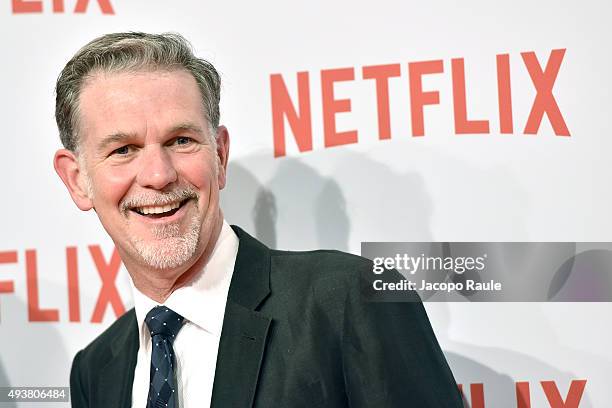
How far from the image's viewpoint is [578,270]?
1.88m

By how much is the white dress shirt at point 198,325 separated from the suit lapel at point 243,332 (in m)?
0.04

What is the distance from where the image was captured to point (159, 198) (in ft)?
5.20

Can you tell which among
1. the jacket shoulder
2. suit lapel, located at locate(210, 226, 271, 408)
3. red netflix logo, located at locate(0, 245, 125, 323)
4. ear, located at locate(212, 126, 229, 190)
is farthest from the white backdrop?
suit lapel, located at locate(210, 226, 271, 408)

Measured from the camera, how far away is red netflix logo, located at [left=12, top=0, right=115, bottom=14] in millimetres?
2094

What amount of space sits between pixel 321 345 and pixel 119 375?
469 mm

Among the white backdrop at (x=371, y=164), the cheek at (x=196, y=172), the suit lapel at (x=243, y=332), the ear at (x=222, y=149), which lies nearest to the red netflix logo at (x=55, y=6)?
the white backdrop at (x=371, y=164)

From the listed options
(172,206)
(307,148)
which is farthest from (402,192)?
(172,206)

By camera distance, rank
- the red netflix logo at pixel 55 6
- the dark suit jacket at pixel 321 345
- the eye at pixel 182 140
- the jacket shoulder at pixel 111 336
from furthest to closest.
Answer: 1. the red netflix logo at pixel 55 6
2. the jacket shoulder at pixel 111 336
3. the eye at pixel 182 140
4. the dark suit jacket at pixel 321 345

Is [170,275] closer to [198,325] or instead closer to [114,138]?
[198,325]

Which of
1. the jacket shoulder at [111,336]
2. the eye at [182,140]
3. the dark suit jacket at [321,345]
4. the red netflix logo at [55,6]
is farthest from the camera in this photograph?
the red netflix logo at [55,6]

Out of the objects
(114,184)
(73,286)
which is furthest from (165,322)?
(73,286)

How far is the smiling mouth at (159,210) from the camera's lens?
161 centimetres

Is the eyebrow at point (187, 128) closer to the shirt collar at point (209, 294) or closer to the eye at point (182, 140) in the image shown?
the eye at point (182, 140)

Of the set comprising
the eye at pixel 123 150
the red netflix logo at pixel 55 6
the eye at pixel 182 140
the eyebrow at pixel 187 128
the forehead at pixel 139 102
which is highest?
the red netflix logo at pixel 55 6
